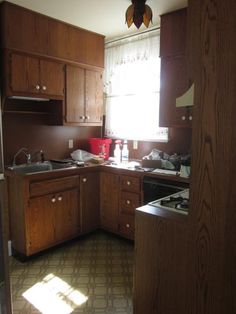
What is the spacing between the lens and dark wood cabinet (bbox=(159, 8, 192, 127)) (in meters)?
2.72

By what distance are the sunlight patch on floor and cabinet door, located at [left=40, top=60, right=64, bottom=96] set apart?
6.35ft

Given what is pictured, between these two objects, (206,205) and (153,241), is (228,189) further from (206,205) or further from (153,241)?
(153,241)

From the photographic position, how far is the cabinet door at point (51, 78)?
2902 millimetres

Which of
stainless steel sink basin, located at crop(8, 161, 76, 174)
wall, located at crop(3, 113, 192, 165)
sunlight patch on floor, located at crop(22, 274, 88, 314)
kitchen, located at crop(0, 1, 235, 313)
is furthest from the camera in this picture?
wall, located at crop(3, 113, 192, 165)

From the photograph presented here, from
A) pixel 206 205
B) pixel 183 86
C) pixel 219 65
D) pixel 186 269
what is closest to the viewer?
pixel 219 65

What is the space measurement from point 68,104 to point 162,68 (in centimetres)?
117

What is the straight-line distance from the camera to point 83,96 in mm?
3371

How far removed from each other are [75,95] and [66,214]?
143 centimetres

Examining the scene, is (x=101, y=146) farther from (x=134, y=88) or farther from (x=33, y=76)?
(x=33, y=76)

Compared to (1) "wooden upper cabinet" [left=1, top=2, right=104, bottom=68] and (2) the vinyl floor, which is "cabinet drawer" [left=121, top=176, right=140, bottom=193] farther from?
(1) "wooden upper cabinet" [left=1, top=2, right=104, bottom=68]

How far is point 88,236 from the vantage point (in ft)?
10.9

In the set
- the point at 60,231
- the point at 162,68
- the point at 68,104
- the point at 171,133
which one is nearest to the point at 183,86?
the point at 162,68

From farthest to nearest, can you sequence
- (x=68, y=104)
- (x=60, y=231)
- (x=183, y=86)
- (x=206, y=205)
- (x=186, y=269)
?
(x=68, y=104)
(x=60, y=231)
(x=183, y=86)
(x=186, y=269)
(x=206, y=205)

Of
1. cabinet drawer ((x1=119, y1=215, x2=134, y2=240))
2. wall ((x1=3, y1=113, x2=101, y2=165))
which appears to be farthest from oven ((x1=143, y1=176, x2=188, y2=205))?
wall ((x1=3, y1=113, x2=101, y2=165))
